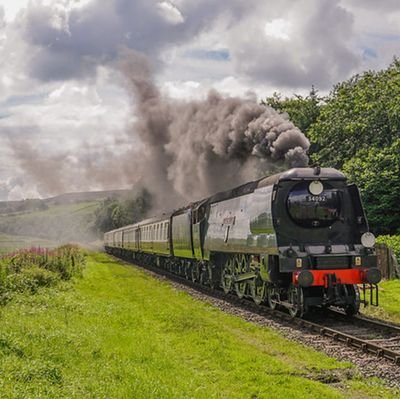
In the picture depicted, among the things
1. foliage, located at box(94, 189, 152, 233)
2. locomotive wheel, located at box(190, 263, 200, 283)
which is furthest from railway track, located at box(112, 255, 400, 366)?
foliage, located at box(94, 189, 152, 233)

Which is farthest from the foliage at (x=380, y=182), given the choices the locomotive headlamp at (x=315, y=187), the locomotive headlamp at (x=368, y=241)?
the locomotive headlamp at (x=315, y=187)

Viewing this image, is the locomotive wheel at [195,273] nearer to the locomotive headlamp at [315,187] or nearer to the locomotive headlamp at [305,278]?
the locomotive headlamp at [315,187]

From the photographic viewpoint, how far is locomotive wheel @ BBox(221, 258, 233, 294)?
1947cm

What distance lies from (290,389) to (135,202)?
219 ft

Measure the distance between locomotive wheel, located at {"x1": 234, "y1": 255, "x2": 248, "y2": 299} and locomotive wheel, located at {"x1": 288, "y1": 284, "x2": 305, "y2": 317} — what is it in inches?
112

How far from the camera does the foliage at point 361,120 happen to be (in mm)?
37688

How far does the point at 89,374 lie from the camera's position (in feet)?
27.8

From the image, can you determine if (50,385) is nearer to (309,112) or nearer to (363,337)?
(363,337)

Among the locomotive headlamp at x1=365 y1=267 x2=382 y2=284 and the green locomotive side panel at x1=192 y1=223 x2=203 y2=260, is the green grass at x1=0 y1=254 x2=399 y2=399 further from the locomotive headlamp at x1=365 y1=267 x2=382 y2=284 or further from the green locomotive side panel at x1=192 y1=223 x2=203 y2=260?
the green locomotive side panel at x1=192 y1=223 x2=203 y2=260

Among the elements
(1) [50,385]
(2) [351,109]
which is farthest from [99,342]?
(2) [351,109]

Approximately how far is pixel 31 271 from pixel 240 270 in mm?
6847

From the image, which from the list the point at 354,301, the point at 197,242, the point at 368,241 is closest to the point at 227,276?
the point at 197,242

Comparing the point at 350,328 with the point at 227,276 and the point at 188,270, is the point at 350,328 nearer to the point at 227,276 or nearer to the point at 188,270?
the point at 227,276

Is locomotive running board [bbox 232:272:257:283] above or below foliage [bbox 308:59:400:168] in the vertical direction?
below
